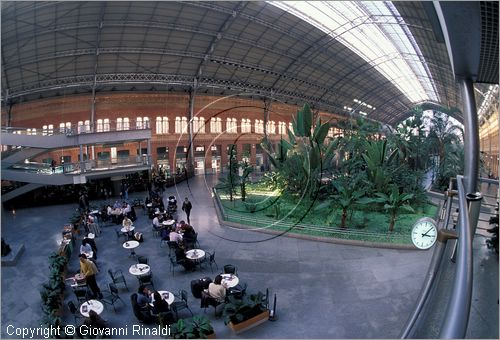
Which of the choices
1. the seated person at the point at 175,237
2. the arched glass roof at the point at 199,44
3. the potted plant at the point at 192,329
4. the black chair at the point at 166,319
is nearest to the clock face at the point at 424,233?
the potted plant at the point at 192,329

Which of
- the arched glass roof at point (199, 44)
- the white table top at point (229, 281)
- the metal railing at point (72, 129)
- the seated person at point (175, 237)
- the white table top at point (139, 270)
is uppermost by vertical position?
the arched glass roof at point (199, 44)

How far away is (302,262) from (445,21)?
11271 mm

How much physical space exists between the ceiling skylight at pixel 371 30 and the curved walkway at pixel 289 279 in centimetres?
1991

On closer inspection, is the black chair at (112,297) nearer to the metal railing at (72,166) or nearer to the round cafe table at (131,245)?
the round cafe table at (131,245)

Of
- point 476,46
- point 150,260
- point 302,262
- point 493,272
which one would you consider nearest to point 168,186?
point 150,260

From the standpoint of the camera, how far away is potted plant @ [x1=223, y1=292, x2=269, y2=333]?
8.64m

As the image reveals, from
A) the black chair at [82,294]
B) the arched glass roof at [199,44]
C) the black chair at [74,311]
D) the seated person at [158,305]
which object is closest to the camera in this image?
the seated person at [158,305]

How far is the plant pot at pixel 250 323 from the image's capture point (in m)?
8.61

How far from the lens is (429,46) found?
92.1 feet

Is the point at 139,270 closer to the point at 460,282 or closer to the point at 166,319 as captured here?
the point at 166,319

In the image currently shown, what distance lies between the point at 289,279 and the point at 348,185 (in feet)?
26.7

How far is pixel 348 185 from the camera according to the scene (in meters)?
18.2

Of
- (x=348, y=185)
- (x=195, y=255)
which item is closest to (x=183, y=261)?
(x=195, y=255)

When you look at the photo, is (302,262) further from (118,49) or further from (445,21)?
(118,49)
